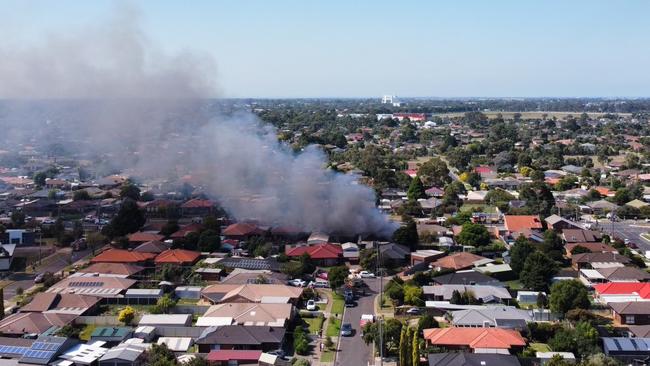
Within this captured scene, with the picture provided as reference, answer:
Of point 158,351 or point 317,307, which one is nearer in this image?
point 158,351

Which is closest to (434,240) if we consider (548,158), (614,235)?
(614,235)

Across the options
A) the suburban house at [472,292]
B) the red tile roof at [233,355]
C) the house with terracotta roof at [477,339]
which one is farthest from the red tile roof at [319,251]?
the red tile roof at [233,355]

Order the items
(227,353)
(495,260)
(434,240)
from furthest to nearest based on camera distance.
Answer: (434,240) → (495,260) → (227,353)

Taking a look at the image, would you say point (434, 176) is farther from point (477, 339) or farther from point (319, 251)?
point (477, 339)

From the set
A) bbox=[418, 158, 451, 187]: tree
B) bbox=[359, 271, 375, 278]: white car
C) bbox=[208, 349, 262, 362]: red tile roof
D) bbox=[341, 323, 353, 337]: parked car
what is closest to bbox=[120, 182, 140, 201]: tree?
bbox=[359, 271, 375, 278]: white car

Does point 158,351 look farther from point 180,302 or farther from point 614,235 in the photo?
point 614,235

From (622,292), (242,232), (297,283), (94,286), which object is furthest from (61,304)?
(622,292)
